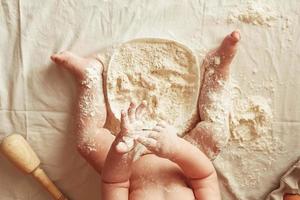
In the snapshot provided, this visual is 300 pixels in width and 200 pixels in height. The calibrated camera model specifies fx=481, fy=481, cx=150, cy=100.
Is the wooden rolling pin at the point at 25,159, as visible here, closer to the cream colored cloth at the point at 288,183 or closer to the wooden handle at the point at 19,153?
the wooden handle at the point at 19,153

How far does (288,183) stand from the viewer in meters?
1.00

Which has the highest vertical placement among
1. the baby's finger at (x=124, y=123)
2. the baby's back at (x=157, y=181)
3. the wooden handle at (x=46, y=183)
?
the baby's finger at (x=124, y=123)

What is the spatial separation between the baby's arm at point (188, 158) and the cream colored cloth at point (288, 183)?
0.14m

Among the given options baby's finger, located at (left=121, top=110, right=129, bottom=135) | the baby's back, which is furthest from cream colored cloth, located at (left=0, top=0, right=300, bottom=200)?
baby's finger, located at (left=121, top=110, right=129, bottom=135)

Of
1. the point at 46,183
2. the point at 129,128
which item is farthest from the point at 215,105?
the point at 46,183

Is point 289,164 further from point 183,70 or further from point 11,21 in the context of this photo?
point 11,21

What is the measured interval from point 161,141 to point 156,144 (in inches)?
0.5

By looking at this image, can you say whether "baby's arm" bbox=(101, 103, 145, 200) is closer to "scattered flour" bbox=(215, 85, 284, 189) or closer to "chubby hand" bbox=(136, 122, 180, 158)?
"chubby hand" bbox=(136, 122, 180, 158)

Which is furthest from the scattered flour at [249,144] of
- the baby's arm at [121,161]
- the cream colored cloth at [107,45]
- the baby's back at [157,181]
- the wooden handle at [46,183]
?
the wooden handle at [46,183]

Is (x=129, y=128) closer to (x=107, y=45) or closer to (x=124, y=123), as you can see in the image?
(x=124, y=123)

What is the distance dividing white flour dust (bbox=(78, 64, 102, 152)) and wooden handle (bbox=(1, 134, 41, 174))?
11 cm

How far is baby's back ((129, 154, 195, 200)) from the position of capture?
921 mm

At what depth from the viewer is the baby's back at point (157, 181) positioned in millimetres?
921

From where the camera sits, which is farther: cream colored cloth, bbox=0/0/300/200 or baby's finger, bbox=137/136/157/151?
cream colored cloth, bbox=0/0/300/200
